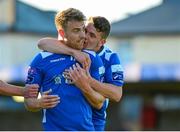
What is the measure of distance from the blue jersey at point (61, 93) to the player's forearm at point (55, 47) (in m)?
0.03

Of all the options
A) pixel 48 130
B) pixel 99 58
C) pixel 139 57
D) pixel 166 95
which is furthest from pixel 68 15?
pixel 139 57

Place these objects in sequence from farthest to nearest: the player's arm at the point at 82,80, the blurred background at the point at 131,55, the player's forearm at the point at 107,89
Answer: the blurred background at the point at 131,55, the player's forearm at the point at 107,89, the player's arm at the point at 82,80

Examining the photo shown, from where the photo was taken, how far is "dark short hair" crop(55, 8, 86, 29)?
5727 millimetres

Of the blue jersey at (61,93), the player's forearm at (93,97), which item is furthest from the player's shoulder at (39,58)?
the player's forearm at (93,97)

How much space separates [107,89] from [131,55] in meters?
37.3

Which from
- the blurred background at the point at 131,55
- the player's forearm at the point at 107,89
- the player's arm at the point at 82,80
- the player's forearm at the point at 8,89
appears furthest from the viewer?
the blurred background at the point at 131,55

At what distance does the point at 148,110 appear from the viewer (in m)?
26.0

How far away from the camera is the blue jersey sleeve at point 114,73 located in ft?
20.4

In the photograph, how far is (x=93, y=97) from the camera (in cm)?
577

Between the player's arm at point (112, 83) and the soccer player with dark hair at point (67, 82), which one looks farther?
the player's arm at point (112, 83)

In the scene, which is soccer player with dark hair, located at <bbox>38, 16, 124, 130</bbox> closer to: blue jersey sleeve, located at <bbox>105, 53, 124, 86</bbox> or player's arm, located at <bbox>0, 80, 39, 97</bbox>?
blue jersey sleeve, located at <bbox>105, 53, 124, 86</bbox>

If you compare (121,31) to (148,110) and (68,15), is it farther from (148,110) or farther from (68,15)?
(68,15)

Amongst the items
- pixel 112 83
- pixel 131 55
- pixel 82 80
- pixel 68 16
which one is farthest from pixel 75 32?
pixel 131 55

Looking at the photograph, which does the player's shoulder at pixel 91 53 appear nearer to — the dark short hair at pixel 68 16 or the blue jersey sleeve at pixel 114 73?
the dark short hair at pixel 68 16
